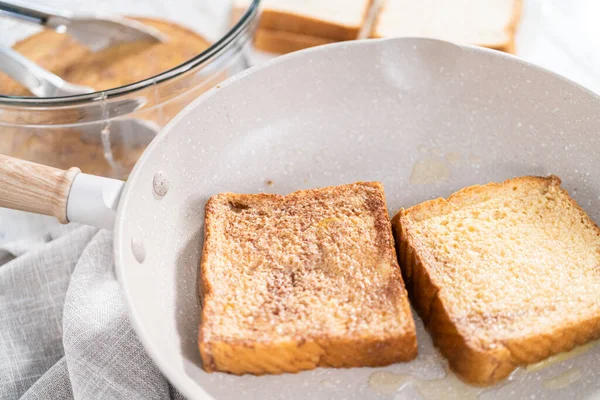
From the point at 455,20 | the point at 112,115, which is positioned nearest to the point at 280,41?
the point at 455,20

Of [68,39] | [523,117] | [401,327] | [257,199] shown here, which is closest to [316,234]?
[257,199]

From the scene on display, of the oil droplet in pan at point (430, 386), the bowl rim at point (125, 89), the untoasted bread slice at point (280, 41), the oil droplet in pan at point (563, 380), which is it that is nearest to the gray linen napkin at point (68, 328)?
the bowl rim at point (125, 89)

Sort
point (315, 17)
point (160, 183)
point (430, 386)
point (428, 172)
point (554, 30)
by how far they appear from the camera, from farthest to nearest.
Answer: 1. point (554, 30)
2. point (315, 17)
3. point (428, 172)
4. point (160, 183)
5. point (430, 386)

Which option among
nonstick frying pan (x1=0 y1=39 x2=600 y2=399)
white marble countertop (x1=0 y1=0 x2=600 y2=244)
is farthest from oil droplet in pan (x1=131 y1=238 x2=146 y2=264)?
white marble countertop (x1=0 y1=0 x2=600 y2=244)

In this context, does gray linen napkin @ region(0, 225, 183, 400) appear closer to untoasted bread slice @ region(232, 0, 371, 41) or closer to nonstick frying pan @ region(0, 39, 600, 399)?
nonstick frying pan @ region(0, 39, 600, 399)

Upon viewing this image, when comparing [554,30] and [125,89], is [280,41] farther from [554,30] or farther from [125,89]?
[554,30]
